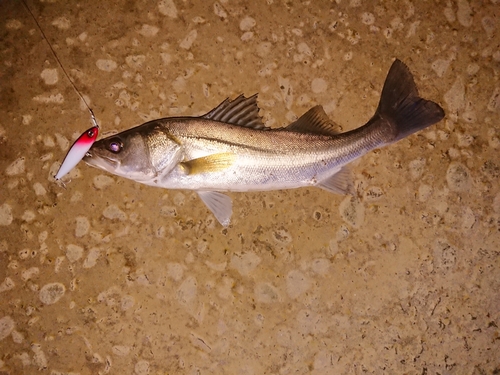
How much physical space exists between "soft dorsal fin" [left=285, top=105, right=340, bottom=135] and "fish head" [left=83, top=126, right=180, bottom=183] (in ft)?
2.89

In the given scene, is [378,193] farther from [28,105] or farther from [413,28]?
[28,105]

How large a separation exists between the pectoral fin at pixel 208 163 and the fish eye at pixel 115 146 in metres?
0.41

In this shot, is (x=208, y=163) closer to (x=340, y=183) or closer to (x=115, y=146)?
(x=115, y=146)

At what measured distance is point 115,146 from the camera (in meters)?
2.47

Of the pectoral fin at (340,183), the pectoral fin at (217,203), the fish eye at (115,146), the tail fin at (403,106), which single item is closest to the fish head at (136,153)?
the fish eye at (115,146)

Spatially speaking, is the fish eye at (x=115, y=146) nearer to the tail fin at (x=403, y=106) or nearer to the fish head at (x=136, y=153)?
the fish head at (x=136, y=153)

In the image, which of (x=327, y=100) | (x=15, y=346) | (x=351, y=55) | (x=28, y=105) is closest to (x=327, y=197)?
(x=327, y=100)

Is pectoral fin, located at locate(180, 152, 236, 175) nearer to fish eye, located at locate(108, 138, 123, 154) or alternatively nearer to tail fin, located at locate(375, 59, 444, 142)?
fish eye, located at locate(108, 138, 123, 154)

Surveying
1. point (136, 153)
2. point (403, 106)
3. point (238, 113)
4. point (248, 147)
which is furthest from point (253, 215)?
point (403, 106)

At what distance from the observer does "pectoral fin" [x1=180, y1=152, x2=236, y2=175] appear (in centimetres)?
252

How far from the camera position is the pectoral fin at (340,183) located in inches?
111

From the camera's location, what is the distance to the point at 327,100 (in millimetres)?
3041

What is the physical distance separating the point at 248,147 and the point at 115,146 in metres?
0.88

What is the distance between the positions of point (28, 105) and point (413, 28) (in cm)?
313
